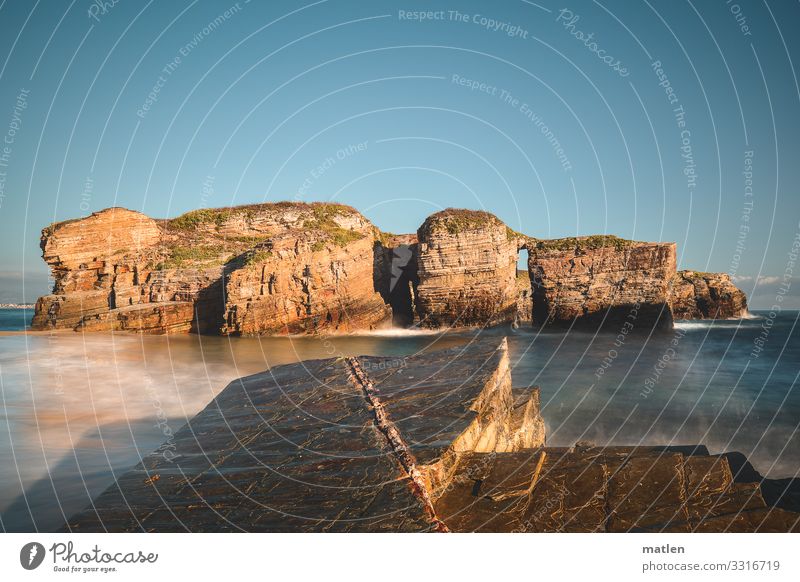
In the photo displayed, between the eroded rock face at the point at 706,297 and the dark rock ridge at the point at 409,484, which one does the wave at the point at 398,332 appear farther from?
the eroded rock face at the point at 706,297

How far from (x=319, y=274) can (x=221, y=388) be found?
61.6 ft

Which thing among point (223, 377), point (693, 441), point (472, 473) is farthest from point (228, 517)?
point (223, 377)

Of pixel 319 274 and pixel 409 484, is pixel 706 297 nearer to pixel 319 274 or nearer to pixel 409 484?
pixel 319 274

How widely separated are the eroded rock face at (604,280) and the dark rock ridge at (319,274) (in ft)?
0.26

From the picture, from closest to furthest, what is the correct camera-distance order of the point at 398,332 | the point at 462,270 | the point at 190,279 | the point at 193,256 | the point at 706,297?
the point at 190,279
the point at 193,256
the point at 462,270
the point at 398,332
the point at 706,297

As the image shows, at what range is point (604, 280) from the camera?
36531 millimetres

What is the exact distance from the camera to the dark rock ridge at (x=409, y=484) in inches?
141

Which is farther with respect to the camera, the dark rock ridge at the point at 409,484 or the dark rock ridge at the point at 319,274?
the dark rock ridge at the point at 319,274

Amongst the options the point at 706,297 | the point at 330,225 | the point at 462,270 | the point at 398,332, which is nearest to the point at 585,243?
the point at 462,270

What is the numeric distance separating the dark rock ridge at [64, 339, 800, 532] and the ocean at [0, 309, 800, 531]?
1580 mm

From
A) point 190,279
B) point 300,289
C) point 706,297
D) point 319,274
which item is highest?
point 319,274

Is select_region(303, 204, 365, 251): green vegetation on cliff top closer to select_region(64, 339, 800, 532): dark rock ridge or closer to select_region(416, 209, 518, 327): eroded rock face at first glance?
select_region(416, 209, 518, 327): eroded rock face

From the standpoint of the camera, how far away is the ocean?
6281 millimetres

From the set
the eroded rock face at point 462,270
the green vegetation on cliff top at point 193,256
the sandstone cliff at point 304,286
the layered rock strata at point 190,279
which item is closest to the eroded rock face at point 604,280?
the eroded rock face at point 462,270
